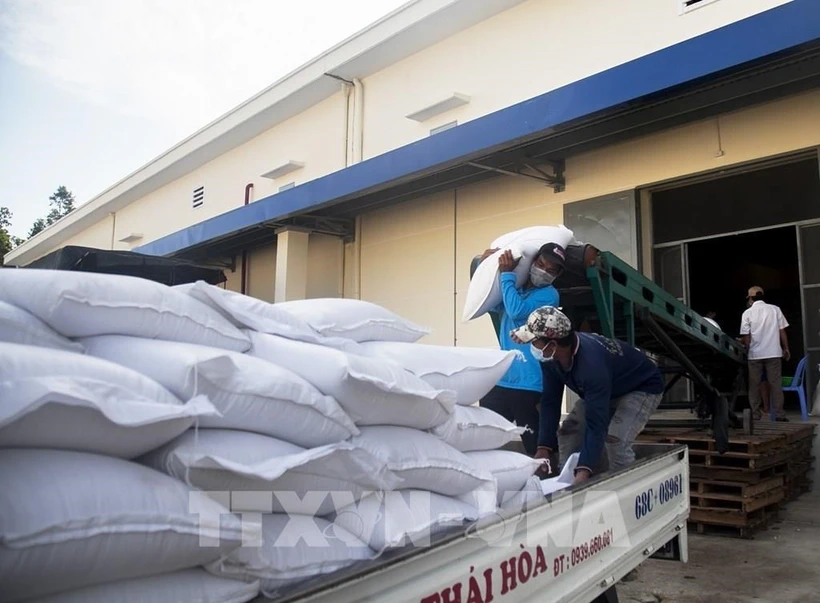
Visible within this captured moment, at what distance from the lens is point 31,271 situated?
71.4 inches

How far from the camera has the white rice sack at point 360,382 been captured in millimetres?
1963

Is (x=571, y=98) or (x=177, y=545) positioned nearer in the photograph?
(x=177, y=545)

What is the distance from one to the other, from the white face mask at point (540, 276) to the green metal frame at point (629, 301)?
1.12 feet

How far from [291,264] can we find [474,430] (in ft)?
32.5

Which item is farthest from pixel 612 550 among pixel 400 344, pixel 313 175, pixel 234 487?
pixel 313 175

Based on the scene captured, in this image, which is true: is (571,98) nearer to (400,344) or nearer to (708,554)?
(708,554)

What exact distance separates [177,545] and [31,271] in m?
0.88


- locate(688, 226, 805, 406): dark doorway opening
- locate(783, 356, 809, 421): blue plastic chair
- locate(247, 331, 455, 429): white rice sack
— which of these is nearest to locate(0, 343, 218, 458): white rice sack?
locate(247, 331, 455, 429): white rice sack

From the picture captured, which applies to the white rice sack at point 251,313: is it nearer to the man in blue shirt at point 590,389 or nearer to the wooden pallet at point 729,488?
the man in blue shirt at point 590,389

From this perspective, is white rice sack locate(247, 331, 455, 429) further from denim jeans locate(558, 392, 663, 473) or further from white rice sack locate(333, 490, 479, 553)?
denim jeans locate(558, 392, 663, 473)

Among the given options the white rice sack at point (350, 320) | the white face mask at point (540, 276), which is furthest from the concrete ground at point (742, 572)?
the white rice sack at point (350, 320)

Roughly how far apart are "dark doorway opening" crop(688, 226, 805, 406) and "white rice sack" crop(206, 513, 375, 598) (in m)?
10.6

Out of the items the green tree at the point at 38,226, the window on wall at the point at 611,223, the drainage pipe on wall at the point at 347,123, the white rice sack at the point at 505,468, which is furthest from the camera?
the green tree at the point at 38,226

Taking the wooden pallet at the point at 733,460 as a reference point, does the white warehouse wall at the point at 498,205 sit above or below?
above
